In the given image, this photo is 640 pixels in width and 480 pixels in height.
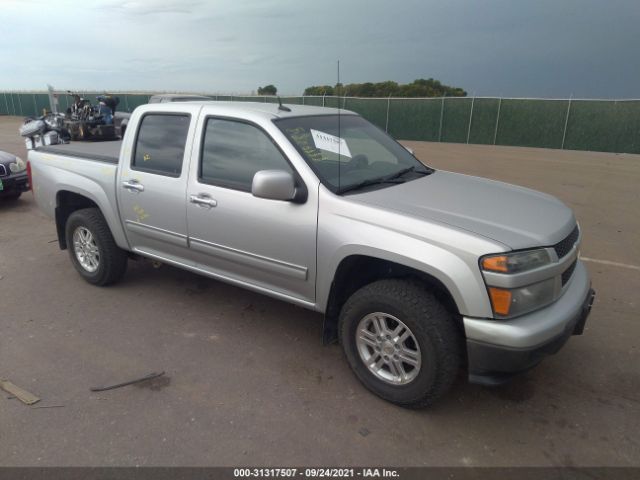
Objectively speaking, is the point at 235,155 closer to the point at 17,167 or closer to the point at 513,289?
the point at 513,289

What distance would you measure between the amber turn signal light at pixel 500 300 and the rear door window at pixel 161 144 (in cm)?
253

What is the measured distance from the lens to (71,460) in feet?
8.28

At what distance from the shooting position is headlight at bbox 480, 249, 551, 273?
97.6 inches

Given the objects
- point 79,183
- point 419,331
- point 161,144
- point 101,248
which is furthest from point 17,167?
point 419,331

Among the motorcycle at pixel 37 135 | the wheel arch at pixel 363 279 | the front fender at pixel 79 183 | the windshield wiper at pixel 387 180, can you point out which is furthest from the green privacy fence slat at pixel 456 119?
the wheel arch at pixel 363 279

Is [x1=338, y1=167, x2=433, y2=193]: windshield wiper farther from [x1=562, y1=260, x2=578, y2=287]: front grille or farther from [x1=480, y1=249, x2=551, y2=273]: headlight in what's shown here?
[x1=562, y1=260, x2=578, y2=287]: front grille

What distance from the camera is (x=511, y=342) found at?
2.47 meters

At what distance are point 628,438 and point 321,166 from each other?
2.45 metres

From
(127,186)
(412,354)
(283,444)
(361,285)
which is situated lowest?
(283,444)

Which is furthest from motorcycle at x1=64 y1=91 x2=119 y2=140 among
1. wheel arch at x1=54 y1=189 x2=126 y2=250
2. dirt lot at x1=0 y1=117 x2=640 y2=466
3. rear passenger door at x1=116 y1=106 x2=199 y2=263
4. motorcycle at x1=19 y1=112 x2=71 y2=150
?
rear passenger door at x1=116 y1=106 x2=199 y2=263

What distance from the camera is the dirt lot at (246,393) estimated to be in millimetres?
2611

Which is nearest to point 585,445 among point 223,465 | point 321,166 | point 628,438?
point 628,438

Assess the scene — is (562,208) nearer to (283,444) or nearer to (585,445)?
(585,445)

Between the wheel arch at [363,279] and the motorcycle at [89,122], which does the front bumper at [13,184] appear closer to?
the wheel arch at [363,279]
